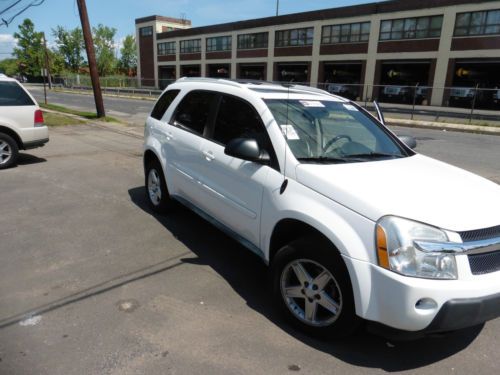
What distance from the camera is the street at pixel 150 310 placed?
278cm

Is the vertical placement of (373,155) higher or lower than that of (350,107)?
lower

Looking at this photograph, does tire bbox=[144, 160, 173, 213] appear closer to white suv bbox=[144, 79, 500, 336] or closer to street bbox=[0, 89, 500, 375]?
street bbox=[0, 89, 500, 375]

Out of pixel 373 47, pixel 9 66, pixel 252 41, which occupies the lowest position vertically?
pixel 9 66

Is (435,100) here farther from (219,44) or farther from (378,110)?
(219,44)

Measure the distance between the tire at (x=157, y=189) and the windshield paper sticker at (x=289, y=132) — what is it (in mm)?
2329

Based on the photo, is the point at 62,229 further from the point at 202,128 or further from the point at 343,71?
the point at 343,71

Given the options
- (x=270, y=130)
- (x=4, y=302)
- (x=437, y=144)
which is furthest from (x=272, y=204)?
(x=437, y=144)

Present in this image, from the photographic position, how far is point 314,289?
2.97m

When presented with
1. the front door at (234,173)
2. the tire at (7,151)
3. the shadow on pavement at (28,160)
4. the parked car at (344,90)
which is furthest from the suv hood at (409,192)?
the parked car at (344,90)

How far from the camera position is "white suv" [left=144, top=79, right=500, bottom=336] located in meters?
2.48

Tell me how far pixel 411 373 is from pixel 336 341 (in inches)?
20.6

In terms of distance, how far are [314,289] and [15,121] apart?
7363 mm

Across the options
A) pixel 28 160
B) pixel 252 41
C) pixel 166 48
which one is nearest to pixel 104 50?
pixel 166 48

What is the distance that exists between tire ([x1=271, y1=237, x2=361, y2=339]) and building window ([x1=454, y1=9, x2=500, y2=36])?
115ft
